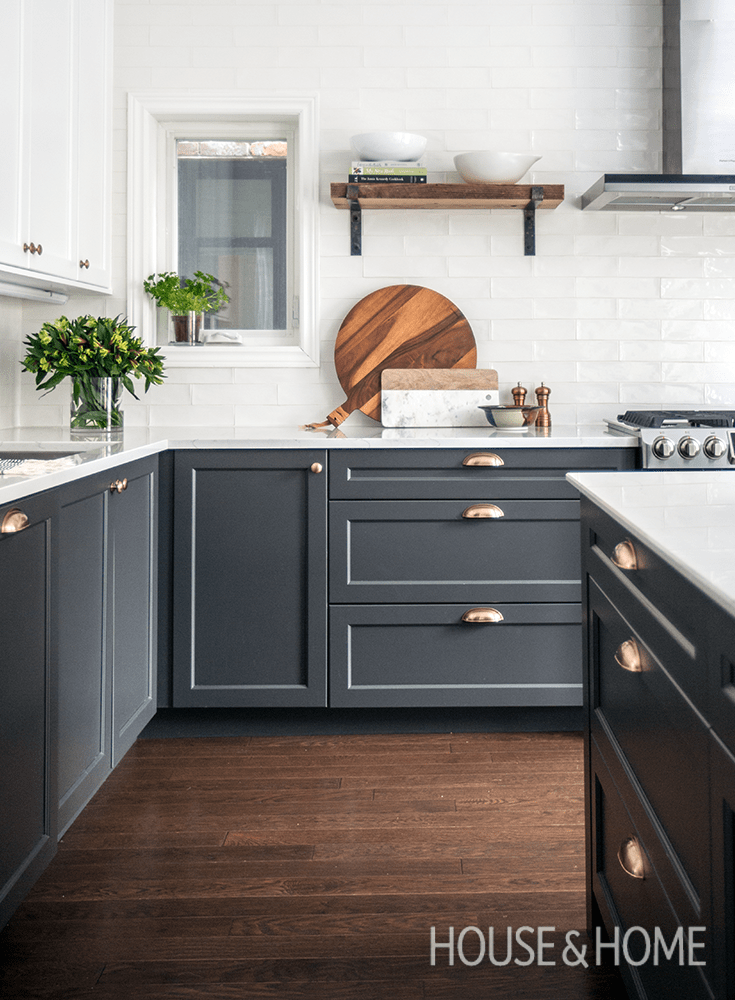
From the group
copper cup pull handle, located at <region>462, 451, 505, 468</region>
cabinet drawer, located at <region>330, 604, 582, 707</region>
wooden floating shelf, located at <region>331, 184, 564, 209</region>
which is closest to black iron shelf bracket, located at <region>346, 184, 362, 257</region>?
wooden floating shelf, located at <region>331, 184, 564, 209</region>

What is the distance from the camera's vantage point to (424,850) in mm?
2053

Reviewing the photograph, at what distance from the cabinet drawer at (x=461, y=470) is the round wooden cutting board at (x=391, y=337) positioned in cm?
54

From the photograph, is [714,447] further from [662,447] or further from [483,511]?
[483,511]

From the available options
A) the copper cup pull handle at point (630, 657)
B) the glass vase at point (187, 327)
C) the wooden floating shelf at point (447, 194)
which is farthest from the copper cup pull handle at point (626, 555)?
the glass vase at point (187, 327)

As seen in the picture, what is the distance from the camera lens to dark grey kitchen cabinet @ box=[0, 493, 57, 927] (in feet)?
5.01

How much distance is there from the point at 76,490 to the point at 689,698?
139cm

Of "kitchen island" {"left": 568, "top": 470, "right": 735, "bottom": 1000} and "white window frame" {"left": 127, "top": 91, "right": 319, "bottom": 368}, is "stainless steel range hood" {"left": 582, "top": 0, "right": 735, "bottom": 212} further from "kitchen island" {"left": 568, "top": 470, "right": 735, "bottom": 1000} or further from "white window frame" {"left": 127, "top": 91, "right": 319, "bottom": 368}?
"kitchen island" {"left": 568, "top": 470, "right": 735, "bottom": 1000}

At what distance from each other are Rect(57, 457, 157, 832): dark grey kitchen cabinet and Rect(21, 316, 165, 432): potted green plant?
322 mm

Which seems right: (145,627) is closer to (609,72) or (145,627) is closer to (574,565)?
(574,565)

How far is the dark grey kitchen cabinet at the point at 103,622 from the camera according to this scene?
1876mm

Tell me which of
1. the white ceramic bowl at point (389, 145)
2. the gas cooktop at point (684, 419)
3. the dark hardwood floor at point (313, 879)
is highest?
the white ceramic bowl at point (389, 145)

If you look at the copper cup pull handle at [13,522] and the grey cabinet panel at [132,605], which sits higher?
the copper cup pull handle at [13,522]

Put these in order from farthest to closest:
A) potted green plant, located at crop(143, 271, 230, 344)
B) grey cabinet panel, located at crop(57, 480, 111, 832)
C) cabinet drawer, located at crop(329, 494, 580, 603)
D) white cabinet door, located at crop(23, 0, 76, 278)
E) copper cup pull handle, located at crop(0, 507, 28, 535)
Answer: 1. potted green plant, located at crop(143, 271, 230, 344)
2. cabinet drawer, located at crop(329, 494, 580, 603)
3. white cabinet door, located at crop(23, 0, 76, 278)
4. grey cabinet panel, located at crop(57, 480, 111, 832)
5. copper cup pull handle, located at crop(0, 507, 28, 535)

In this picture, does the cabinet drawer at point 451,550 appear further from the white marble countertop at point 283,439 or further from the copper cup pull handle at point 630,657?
the copper cup pull handle at point 630,657
